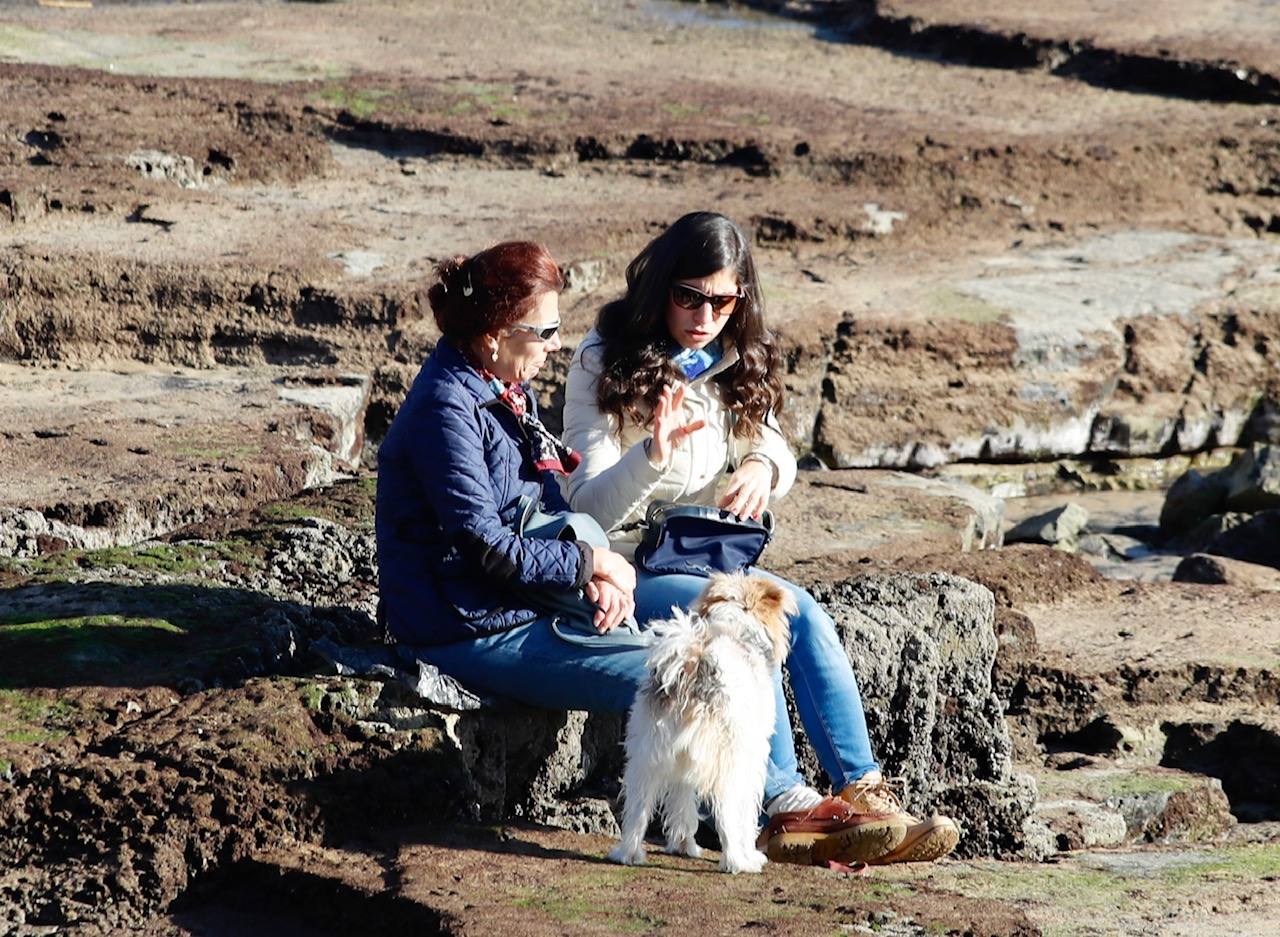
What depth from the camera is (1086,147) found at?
36.9 ft

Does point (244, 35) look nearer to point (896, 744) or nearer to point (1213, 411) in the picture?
point (1213, 411)

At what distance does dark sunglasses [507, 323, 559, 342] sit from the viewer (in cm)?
421

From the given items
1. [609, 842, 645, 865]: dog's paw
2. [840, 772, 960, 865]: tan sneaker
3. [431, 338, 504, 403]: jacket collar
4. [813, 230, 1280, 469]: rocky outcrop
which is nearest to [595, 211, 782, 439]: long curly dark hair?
[431, 338, 504, 403]: jacket collar

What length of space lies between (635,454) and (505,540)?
1.86 ft

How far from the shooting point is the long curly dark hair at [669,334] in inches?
185

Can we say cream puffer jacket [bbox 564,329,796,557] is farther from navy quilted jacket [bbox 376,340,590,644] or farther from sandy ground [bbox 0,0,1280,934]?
sandy ground [bbox 0,0,1280,934]

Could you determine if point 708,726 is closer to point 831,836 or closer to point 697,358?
point 831,836

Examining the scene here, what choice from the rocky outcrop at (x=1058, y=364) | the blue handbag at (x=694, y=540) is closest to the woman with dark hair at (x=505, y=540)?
the blue handbag at (x=694, y=540)

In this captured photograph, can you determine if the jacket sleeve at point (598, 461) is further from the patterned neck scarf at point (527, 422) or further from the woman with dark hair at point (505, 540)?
the woman with dark hair at point (505, 540)

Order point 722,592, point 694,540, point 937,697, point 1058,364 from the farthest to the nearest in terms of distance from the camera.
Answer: point 1058,364, point 937,697, point 694,540, point 722,592

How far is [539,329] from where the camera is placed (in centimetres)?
422

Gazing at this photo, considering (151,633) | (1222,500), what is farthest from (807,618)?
(1222,500)

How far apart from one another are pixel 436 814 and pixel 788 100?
848 centimetres

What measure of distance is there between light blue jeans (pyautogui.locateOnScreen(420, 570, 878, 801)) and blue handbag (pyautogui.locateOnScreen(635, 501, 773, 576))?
2.0 inches
